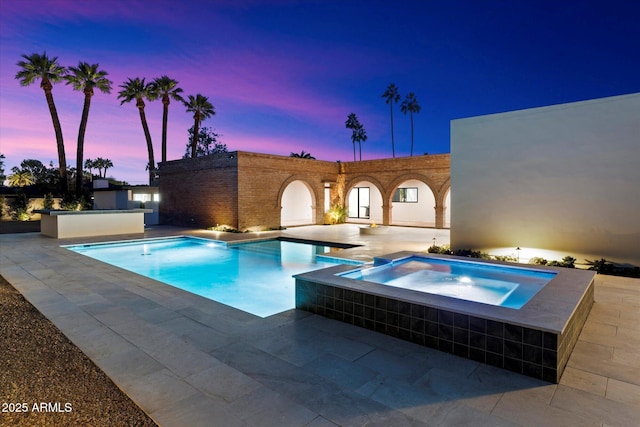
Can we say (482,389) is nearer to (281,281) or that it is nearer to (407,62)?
(281,281)

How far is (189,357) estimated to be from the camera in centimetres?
327

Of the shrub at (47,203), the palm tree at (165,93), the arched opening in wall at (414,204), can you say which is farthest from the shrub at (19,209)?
the arched opening in wall at (414,204)

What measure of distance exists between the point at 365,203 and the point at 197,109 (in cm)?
1593

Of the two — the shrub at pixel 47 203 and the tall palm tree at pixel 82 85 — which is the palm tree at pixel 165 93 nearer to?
the tall palm tree at pixel 82 85

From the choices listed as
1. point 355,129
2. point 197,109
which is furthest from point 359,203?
point 355,129

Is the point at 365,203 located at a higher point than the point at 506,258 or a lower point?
higher

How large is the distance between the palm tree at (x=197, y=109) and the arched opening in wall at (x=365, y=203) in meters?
13.9

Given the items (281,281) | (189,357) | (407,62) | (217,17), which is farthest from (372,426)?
(407,62)

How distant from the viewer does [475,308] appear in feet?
11.2

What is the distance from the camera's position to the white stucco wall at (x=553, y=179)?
24.2 ft

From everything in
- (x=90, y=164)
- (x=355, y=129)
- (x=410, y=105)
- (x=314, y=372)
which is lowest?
(x=314, y=372)

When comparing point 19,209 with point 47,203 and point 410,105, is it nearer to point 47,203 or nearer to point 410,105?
point 47,203

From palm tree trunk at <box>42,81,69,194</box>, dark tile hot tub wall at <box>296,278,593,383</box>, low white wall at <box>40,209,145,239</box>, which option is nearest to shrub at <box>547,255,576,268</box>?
dark tile hot tub wall at <box>296,278,593,383</box>

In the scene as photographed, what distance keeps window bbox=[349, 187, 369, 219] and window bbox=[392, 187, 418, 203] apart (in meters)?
1.93
